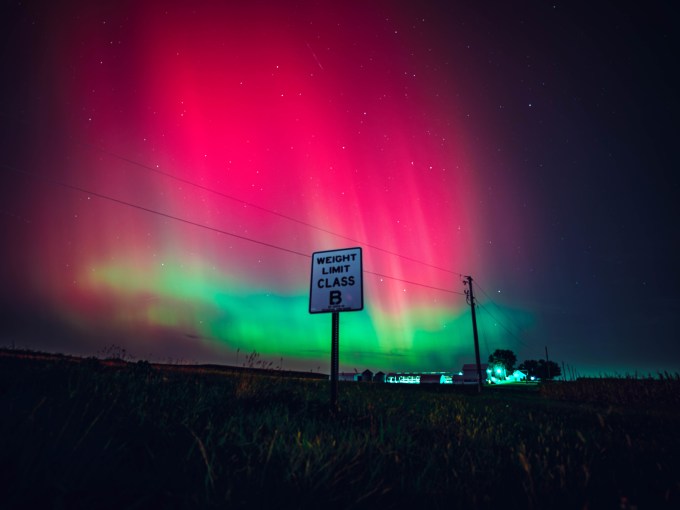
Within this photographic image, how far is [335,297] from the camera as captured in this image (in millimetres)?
7273

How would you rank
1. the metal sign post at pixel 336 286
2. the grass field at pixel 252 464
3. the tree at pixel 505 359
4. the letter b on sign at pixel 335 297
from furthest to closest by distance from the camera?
the tree at pixel 505 359 → the letter b on sign at pixel 335 297 → the metal sign post at pixel 336 286 → the grass field at pixel 252 464

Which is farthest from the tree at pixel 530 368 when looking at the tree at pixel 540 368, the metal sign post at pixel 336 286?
the metal sign post at pixel 336 286

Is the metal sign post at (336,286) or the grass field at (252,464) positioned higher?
the metal sign post at (336,286)

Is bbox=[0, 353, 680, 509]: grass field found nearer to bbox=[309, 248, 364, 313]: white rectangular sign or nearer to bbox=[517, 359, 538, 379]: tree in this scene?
bbox=[309, 248, 364, 313]: white rectangular sign

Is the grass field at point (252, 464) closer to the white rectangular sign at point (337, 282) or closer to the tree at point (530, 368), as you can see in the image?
the white rectangular sign at point (337, 282)

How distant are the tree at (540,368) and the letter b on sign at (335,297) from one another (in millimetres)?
187396

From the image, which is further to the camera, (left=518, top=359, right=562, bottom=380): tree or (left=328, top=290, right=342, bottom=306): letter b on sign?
(left=518, top=359, right=562, bottom=380): tree

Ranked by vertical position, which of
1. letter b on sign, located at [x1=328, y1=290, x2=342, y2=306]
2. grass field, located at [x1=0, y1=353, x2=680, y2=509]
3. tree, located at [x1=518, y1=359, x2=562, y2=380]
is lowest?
grass field, located at [x1=0, y1=353, x2=680, y2=509]

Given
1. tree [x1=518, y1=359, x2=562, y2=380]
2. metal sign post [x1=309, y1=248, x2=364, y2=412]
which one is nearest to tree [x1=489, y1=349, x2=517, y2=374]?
tree [x1=518, y1=359, x2=562, y2=380]

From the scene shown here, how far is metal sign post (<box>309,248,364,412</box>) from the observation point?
23.3 ft

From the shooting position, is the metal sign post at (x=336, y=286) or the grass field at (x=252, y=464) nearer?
the grass field at (x=252, y=464)

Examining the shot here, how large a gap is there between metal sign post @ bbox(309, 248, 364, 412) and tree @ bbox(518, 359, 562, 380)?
187231 mm

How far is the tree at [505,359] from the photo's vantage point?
160 meters

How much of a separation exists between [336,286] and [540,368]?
198 m
